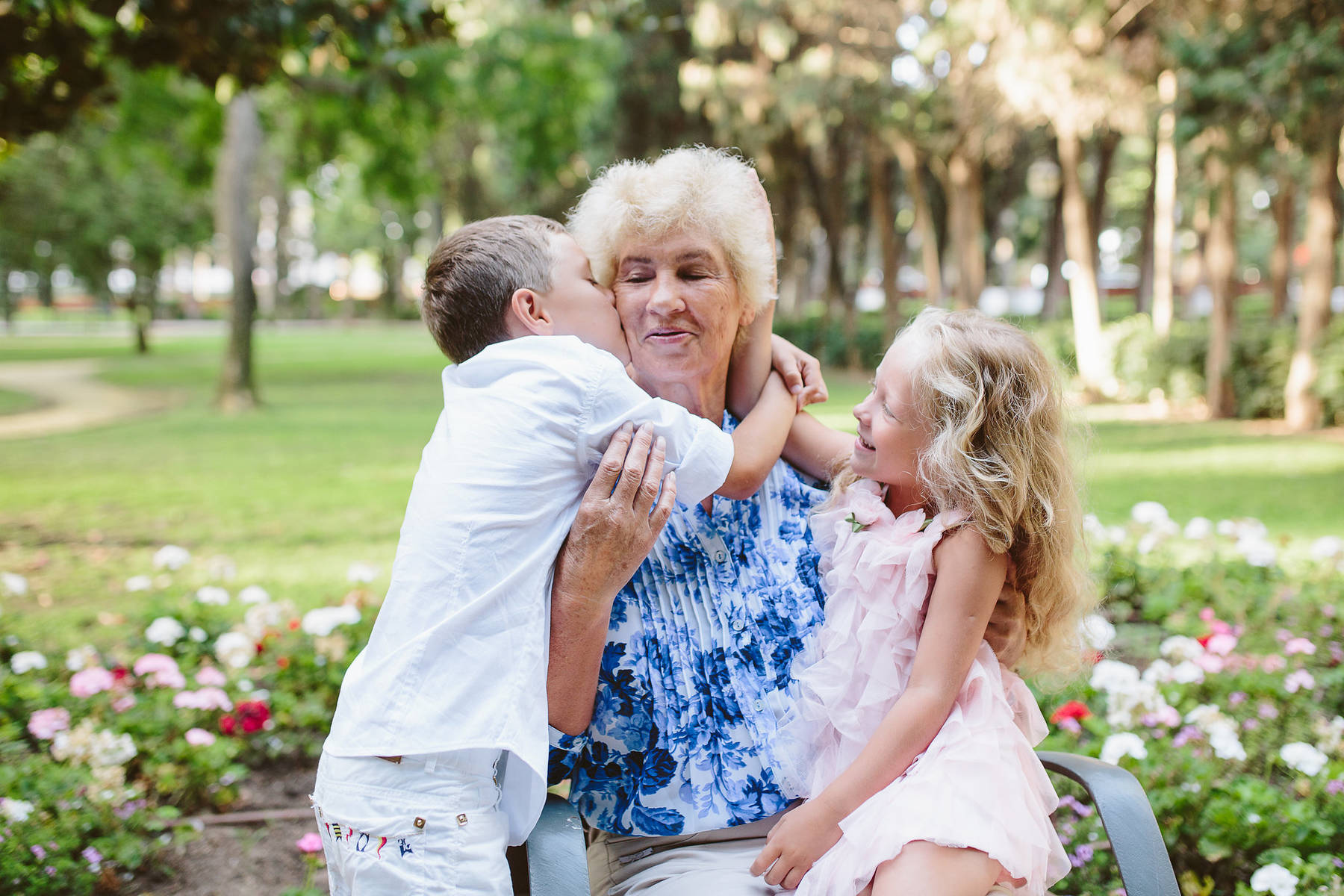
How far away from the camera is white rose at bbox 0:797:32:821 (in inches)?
109

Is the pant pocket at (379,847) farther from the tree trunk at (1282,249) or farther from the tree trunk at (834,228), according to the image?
the tree trunk at (834,228)

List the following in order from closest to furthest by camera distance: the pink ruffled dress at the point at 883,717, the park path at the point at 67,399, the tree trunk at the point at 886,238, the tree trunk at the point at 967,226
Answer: the pink ruffled dress at the point at 883,717 → the park path at the point at 67,399 → the tree trunk at the point at 967,226 → the tree trunk at the point at 886,238

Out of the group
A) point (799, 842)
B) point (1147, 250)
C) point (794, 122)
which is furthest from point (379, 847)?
point (1147, 250)

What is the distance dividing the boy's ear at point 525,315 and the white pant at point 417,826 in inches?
31.2

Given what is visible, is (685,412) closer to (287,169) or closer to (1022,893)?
(1022,893)

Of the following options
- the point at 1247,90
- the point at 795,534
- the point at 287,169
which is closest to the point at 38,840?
the point at 795,534

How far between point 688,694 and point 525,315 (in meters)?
0.79

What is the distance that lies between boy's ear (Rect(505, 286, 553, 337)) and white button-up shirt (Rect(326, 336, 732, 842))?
5.3 inches

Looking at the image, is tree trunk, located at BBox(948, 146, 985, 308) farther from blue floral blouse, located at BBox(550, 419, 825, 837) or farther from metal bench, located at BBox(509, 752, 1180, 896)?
metal bench, located at BBox(509, 752, 1180, 896)

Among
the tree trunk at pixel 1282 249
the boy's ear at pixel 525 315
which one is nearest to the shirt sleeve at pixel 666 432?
the boy's ear at pixel 525 315

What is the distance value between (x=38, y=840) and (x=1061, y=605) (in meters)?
2.56

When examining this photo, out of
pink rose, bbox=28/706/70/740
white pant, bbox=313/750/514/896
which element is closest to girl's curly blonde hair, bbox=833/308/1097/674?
white pant, bbox=313/750/514/896

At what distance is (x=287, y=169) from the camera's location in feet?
73.1

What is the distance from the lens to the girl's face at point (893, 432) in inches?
80.3
